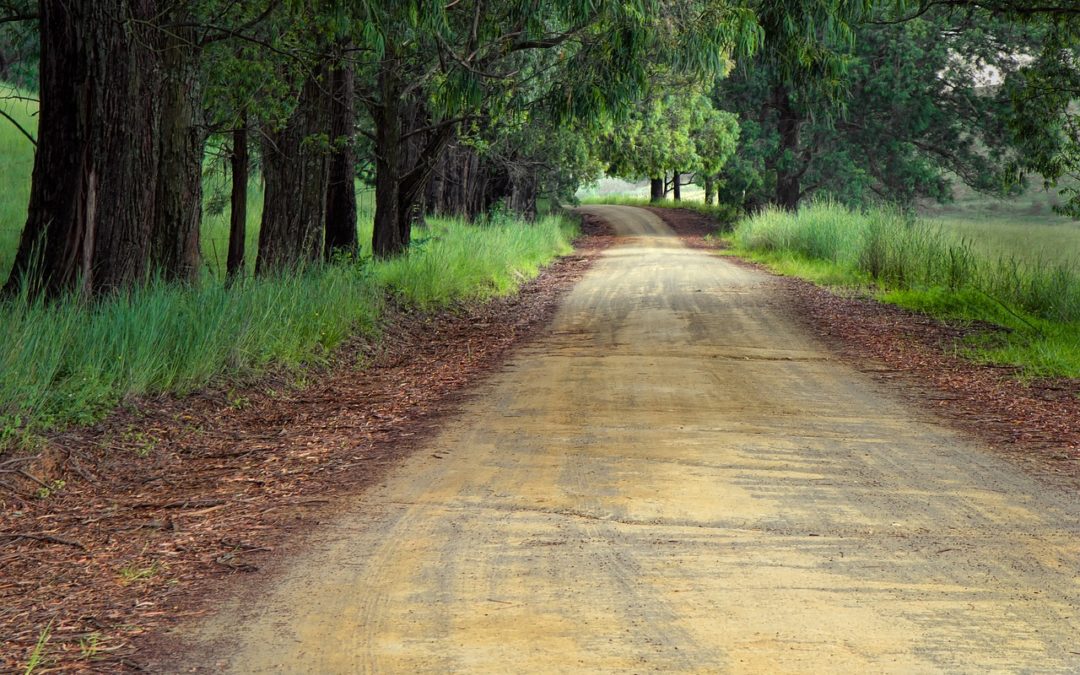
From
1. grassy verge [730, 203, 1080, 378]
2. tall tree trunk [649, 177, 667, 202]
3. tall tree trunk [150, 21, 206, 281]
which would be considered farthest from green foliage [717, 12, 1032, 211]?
tall tree trunk [649, 177, 667, 202]

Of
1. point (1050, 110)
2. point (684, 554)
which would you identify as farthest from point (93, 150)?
point (1050, 110)

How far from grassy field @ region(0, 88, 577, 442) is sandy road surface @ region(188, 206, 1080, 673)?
6.66 feet

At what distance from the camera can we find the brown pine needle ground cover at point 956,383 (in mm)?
7094

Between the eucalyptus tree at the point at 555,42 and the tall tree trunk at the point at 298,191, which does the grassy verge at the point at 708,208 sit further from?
the tall tree trunk at the point at 298,191

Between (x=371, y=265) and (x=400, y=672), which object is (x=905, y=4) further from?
(x=400, y=672)

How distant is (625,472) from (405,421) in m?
2.32

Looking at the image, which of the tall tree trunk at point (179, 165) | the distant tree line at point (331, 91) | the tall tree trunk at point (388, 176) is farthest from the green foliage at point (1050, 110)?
the tall tree trunk at point (179, 165)

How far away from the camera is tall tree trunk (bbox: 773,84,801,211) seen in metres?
37.8

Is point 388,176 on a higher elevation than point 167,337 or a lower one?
higher

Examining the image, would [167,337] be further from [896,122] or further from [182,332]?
[896,122]

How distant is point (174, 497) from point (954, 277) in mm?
13003

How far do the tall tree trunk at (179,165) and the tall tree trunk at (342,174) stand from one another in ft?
10.4

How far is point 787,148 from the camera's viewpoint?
37719mm

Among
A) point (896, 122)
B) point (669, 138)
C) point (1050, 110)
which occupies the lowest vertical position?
point (1050, 110)
